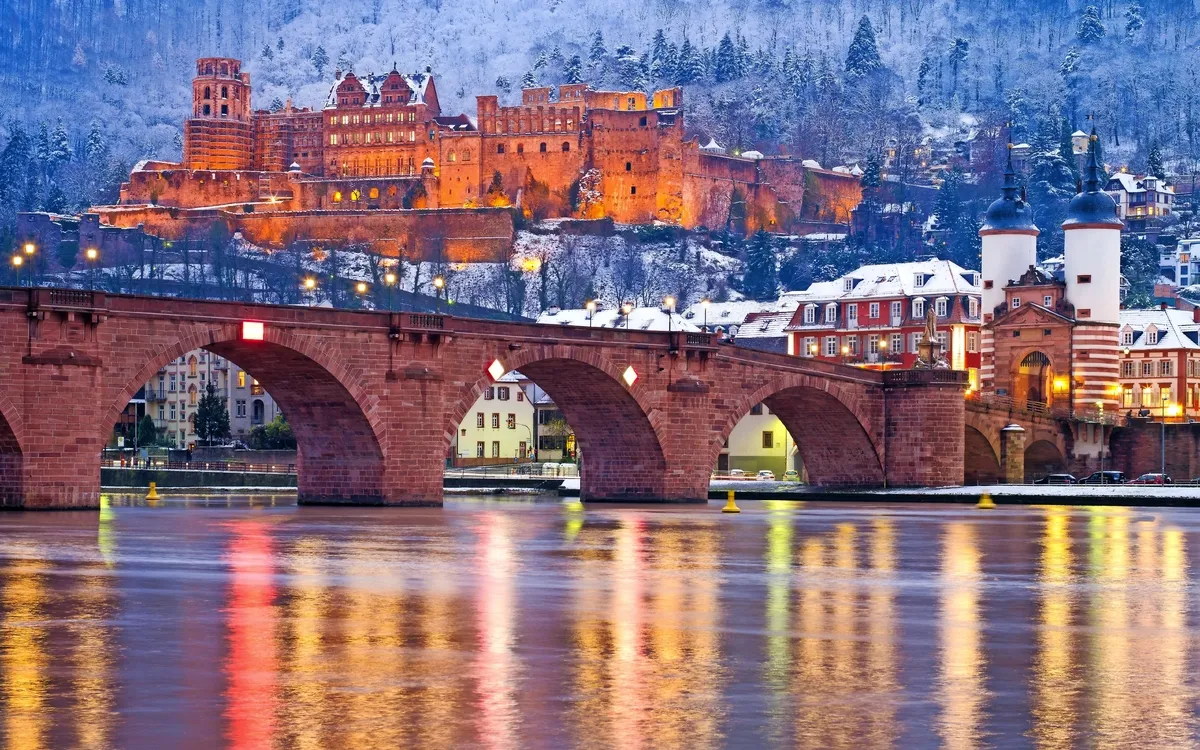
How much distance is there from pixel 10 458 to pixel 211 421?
89124 mm

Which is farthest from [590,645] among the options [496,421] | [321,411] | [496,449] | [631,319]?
[631,319]

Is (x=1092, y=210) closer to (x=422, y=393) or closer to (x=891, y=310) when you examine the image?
(x=891, y=310)

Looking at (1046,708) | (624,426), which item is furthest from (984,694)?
(624,426)

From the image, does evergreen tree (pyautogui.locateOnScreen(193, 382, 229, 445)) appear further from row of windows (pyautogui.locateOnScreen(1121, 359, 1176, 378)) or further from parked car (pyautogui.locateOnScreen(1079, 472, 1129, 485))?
parked car (pyautogui.locateOnScreen(1079, 472, 1129, 485))

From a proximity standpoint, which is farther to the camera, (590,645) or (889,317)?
(889,317)

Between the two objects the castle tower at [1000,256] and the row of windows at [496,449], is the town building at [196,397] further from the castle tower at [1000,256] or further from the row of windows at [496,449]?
the castle tower at [1000,256]

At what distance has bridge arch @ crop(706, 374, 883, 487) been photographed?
96125 mm

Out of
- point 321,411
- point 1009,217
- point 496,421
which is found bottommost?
point 321,411

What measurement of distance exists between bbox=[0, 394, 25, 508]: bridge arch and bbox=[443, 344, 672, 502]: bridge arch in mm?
23308

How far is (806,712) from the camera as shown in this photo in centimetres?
2133

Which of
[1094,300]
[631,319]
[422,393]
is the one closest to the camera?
[422,393]

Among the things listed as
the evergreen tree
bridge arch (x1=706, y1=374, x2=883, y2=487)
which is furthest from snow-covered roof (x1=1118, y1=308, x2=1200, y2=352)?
the evergreen tree

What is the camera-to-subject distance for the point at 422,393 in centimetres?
7638

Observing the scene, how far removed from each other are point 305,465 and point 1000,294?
2304 inches
